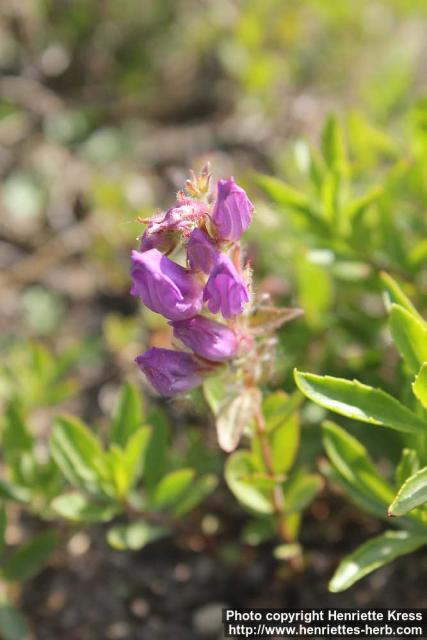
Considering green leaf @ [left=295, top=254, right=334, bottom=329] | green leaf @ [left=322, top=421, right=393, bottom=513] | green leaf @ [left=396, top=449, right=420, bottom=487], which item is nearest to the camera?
green leaf @ [left=396, top=449, right=420, bottom=487]

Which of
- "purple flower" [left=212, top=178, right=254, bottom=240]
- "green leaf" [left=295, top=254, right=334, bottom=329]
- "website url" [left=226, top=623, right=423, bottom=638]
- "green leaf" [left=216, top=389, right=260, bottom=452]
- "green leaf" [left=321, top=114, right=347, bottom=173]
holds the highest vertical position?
"green leaf" [left=321, top=114, right=347, bottom=173]

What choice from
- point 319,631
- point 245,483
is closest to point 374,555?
point 245,483

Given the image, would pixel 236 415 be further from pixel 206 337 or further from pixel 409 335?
pixel 409 335

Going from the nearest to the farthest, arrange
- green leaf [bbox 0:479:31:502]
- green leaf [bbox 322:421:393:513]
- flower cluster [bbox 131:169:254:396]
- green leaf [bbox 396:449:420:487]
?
flower cluster [bbox 131:169:254:396] < green leaf [bbox 396:449:420:487] < green leaf [bbox 322:421:393:513] < green leaf [bbox 0:479:31:502]

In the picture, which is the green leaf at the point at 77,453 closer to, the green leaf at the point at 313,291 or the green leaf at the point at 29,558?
the green leaf at the point at 29,558

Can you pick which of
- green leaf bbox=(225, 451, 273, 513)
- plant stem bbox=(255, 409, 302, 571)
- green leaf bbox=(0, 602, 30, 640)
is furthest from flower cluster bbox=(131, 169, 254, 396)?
green leaf bbox=(0, 602, 30, 640)

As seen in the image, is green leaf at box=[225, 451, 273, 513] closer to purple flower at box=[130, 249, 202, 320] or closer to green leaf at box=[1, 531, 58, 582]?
purple flower at box=[130, 249, 202, 320]

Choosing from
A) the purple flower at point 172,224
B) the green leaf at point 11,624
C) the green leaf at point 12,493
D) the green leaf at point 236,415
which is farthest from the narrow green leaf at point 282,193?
the green leaf at point 11,624
